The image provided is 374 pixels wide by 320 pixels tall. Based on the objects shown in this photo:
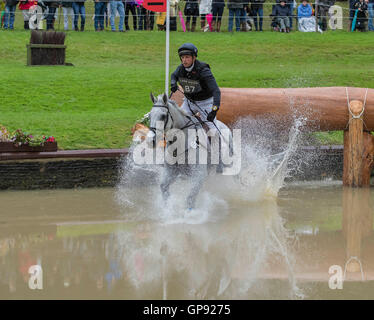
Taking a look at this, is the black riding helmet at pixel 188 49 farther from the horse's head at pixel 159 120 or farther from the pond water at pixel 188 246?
the pond water at pixel 188 246

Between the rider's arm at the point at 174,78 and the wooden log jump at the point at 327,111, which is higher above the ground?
the rider's arm at the point at 174,78

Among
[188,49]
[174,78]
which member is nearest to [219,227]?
[174,78]

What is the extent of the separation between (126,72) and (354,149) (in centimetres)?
778

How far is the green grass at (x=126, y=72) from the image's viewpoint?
1403cm

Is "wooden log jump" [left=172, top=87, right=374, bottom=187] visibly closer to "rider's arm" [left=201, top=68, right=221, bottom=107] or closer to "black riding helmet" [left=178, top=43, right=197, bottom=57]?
"rider's arm" [left=201, top=68, right=221, bottom=107]

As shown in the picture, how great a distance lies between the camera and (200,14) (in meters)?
23.6

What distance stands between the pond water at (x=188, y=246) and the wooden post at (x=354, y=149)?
0.43 m

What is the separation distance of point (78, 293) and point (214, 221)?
3.50 metres

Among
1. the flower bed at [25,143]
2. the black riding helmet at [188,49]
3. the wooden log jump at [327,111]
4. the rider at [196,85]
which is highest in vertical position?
the black riding helmet at [188,49]

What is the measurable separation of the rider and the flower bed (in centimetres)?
278

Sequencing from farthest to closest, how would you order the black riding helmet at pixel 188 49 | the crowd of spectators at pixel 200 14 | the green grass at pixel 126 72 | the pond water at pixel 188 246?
the crowd of spectators at pixel 200 14
the green grass at pixel 126 72
the black riding helmet at pixel 188 49
the pond water at pixel 188 246

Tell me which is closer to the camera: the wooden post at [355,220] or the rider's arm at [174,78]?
the wooden post at [355,220]

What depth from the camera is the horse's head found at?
889cm

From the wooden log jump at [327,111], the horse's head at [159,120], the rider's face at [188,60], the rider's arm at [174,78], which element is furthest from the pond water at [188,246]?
the rider's face at [188,60]
